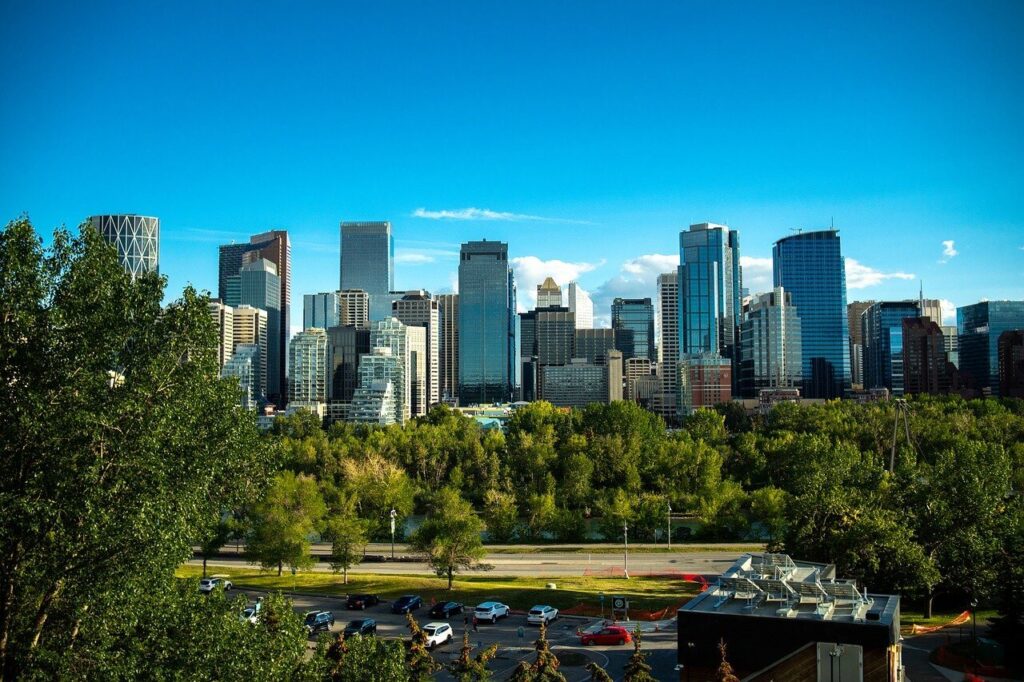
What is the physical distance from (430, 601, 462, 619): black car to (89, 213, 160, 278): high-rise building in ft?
554

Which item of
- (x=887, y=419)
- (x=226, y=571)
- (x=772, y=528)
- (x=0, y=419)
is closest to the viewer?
(x=0, y=419)

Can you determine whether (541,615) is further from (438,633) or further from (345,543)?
(345,543)

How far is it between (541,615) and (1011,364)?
457 ft

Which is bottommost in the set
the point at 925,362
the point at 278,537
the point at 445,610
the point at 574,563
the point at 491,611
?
the point at 574,563

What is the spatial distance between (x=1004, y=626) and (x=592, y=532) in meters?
39.9

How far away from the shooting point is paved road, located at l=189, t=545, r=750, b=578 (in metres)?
44.5

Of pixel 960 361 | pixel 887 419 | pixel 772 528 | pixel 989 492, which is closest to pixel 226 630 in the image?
pixel 989 492

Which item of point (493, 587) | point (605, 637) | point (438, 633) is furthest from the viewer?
point (493, 587)

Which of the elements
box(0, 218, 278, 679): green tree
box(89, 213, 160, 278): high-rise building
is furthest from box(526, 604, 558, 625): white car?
box(89, 213, 160, 278): high-rise building

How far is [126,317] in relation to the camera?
56.8ft

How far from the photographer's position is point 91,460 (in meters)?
15.9

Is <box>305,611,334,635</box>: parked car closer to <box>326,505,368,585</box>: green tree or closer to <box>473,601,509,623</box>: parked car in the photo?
<box>473,601,509,623</box>: parked car

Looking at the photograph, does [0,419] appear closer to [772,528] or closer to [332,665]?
[332,665]

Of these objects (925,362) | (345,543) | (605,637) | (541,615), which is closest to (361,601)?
(345,543)
